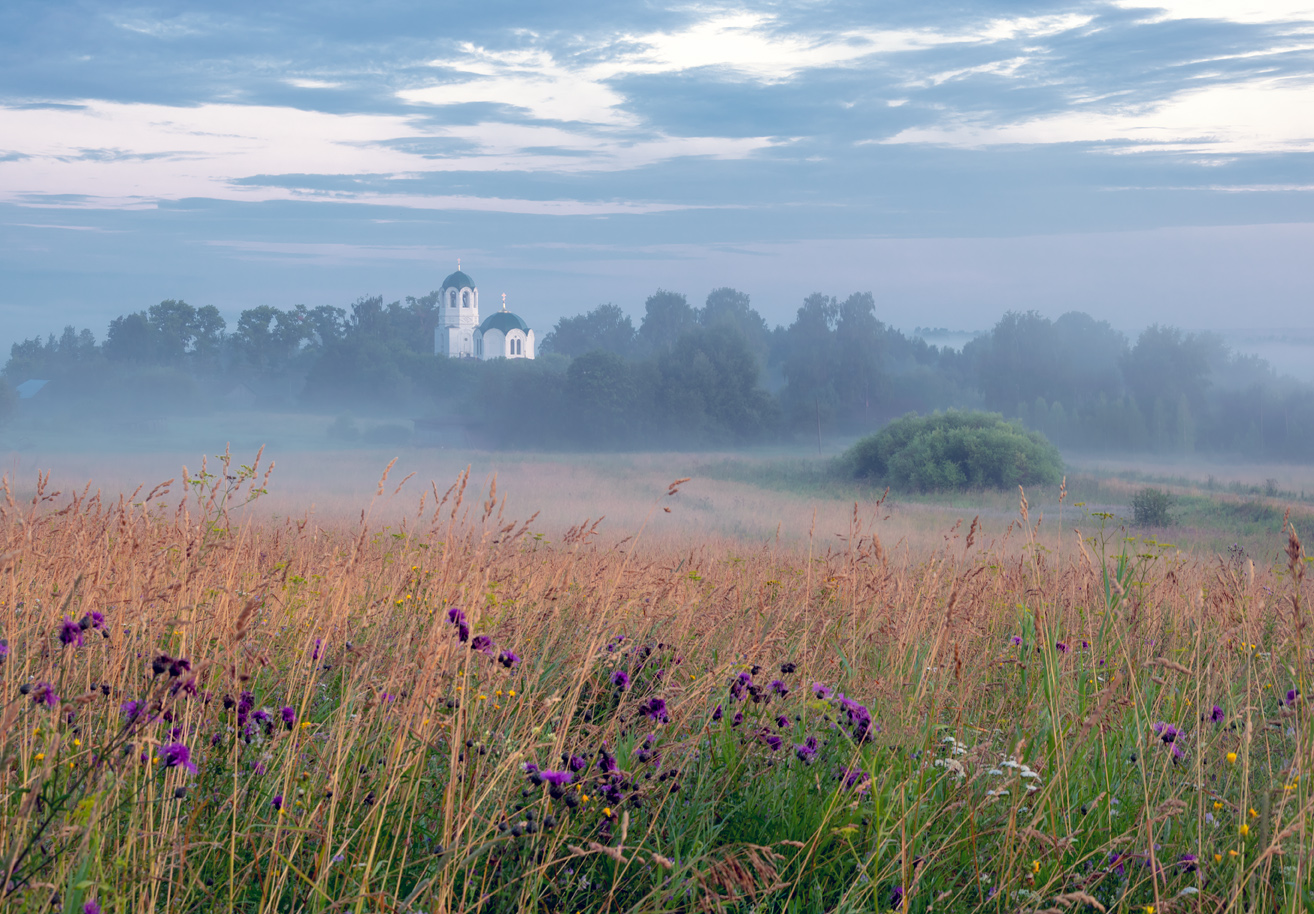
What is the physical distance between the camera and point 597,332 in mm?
A: 102188

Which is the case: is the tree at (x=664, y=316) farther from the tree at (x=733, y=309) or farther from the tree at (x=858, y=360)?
the tree at (x=858, y=360)

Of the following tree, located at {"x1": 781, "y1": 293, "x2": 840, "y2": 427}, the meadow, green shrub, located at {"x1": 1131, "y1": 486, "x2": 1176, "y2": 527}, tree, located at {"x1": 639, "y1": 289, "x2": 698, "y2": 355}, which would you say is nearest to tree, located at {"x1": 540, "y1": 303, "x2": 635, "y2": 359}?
tree, located at {"x1": 639, "y1": 289, "x2": 698, "y2": 355}

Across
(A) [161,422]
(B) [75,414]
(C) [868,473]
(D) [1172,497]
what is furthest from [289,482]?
(B) [75,414]

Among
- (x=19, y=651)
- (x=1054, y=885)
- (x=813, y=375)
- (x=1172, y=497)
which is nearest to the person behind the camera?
(x=1054, y=885)

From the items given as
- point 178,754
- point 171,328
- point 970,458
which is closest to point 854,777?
point 178,754

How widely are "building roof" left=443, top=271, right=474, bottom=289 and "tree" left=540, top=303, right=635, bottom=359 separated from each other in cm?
1245

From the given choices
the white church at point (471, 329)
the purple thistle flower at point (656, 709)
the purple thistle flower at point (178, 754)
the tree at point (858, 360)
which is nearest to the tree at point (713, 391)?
the tree at point (858, 360)

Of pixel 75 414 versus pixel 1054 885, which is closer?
pixel 1054 885

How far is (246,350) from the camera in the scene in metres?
81.7

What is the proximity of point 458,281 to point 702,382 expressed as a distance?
5279cm

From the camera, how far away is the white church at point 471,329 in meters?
100

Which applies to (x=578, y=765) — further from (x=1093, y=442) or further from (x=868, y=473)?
(x=1093, y=442)

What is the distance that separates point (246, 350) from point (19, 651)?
289 feet

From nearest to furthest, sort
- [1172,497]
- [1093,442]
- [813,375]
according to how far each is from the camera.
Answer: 1. [1172,497]
2. [1093,442]
3. [813,375]
